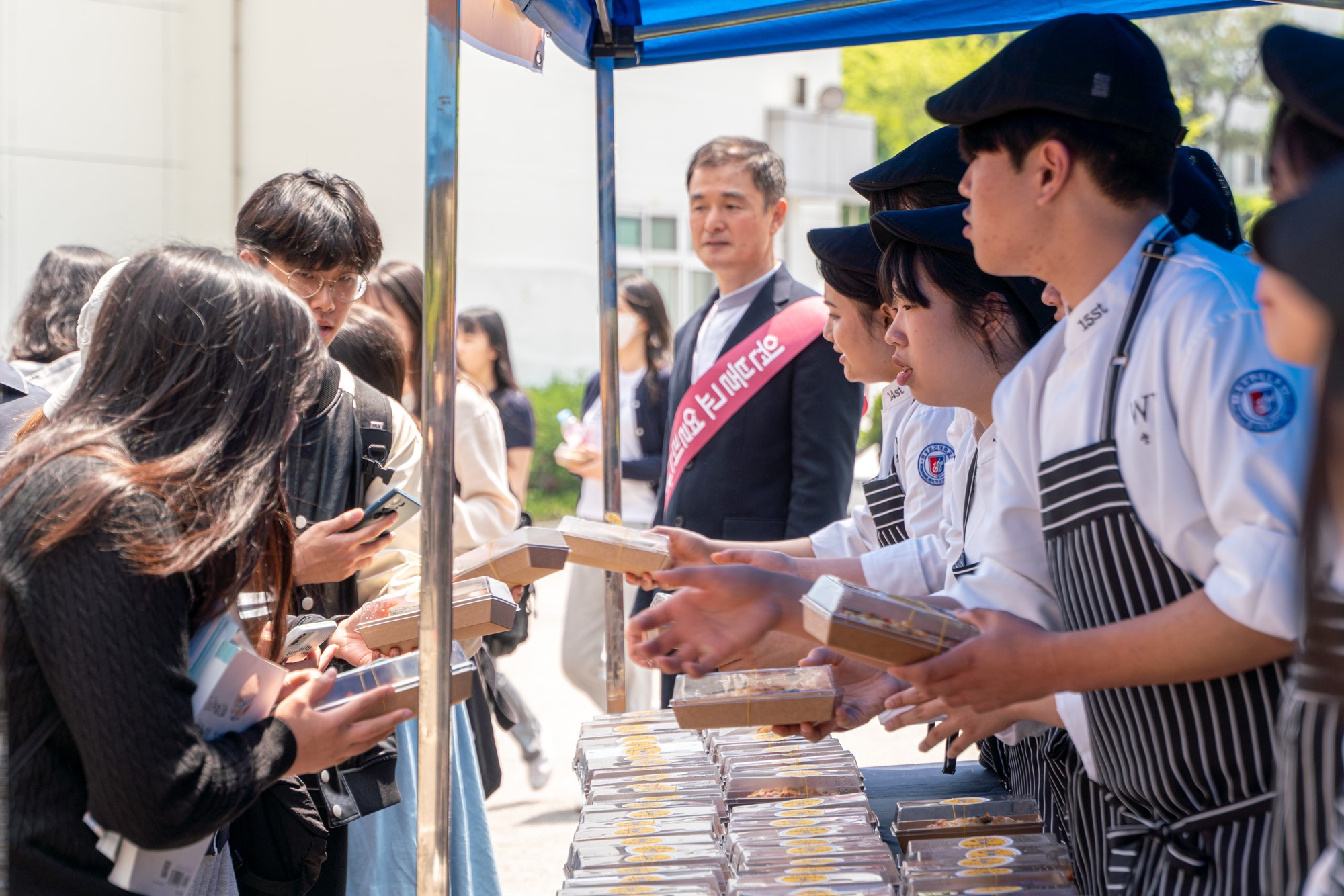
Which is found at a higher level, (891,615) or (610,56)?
(610,56)

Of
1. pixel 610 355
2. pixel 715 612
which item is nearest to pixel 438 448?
pixel 715 612

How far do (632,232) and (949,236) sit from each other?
15.2 meters

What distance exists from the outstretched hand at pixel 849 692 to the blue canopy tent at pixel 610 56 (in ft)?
2.07

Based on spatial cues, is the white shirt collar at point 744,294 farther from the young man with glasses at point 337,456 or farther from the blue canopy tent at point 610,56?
the young man with glasses at point 337,456

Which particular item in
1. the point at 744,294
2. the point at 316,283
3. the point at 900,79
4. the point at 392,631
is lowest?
the point at 392,631

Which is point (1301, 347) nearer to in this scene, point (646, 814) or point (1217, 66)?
point (646, 814)

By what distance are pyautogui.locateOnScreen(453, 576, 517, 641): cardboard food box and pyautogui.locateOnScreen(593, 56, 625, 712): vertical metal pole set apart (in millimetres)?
1135

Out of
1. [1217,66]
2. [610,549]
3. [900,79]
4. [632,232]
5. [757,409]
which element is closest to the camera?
[610,549]

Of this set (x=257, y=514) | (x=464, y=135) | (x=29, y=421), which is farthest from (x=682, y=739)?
(x=464, y=135)

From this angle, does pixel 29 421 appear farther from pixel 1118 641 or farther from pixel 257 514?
pixel 1118 641

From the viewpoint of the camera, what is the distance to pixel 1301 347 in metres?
1.12

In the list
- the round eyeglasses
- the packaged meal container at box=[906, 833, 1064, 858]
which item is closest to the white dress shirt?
the round eyeglasses

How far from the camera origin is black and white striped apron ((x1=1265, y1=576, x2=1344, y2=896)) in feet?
3.56

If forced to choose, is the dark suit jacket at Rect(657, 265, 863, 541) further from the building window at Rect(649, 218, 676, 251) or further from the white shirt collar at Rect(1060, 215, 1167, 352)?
the building window at Rect(649, 218, 676, 251)
